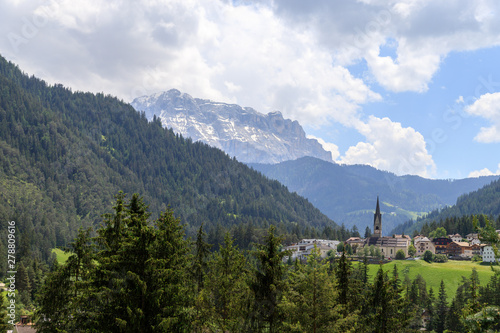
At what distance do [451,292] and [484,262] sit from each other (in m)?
44.9

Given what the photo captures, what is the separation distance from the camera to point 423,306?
10225 cm

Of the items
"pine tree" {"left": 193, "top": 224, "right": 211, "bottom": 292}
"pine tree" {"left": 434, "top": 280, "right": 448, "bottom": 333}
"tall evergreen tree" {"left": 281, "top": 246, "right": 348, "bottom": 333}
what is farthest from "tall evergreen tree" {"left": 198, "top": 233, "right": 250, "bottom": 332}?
"pine tree" {"left": 434, "top": 280, "right": 448, "bottom": 333}

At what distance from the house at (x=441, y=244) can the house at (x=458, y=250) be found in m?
1.38

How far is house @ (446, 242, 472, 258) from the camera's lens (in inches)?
6703

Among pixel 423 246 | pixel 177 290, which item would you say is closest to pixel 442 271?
pixel 423 246

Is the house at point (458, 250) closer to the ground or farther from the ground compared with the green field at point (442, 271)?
farther from the ground

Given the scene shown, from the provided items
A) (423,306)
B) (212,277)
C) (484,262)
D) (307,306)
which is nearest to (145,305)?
(307,306)

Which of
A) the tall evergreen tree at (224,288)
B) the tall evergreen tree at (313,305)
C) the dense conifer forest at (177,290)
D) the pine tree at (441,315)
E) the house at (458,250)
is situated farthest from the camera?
the house at (458,250)

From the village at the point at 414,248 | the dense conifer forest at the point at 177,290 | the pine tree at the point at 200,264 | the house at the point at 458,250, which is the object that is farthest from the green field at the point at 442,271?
the dense conifer forest at the point at 177,290

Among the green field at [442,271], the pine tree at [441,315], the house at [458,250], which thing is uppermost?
the house at [458,250]

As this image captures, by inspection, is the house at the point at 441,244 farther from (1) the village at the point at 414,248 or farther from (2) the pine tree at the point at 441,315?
(2) the pine tree at the point at 441,315

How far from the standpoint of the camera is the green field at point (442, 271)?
4857 inches

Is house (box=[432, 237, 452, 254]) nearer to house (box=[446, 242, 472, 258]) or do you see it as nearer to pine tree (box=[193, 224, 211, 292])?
house (box=[446, 242, 472, 258])

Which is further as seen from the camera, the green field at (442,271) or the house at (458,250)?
the house at (458,250)
